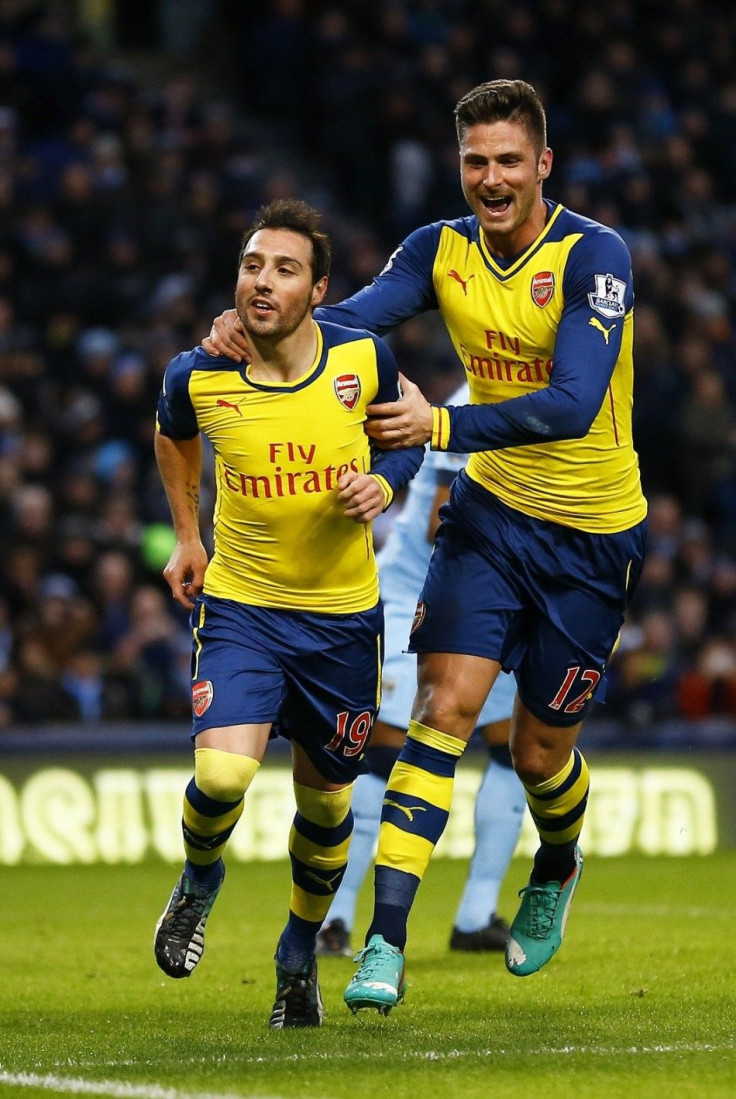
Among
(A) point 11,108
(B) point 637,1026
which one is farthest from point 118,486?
(B) point 637,1026

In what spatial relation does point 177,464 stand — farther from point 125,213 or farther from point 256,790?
point 125,213

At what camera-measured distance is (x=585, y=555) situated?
5.97 m

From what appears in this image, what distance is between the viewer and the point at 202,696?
5.53 metres

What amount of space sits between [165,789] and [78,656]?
3.83 feet

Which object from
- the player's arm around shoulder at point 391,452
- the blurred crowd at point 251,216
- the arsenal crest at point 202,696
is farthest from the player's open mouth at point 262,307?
the blurred crowd at point 251,216

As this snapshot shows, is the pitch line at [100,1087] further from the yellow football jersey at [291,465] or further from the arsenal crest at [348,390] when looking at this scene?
the arsenal crest at [348,390]

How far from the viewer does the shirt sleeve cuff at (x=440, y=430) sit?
18.0ft

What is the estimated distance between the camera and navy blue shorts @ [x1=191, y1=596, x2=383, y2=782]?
552cm

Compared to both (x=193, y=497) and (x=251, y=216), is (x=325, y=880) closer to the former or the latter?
(x=193, y=497)

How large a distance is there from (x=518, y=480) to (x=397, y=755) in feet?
7.71

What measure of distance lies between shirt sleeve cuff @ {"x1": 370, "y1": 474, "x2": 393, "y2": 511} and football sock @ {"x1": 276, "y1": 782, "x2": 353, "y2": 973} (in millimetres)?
869

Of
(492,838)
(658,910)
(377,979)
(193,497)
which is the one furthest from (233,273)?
(377,979)

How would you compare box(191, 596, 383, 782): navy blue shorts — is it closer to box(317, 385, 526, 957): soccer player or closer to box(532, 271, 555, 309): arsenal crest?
box(532, 271, 555, 309): arsenal crest

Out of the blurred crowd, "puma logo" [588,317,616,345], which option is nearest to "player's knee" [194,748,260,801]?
"puma logo" [588,317,616,345]
